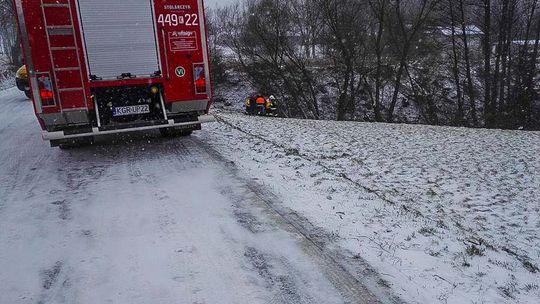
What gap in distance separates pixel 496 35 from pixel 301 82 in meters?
13.3

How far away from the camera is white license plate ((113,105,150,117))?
8.17 m

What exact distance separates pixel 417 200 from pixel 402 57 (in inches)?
899

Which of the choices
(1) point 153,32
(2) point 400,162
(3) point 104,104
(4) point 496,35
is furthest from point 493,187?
(4) point 496,35

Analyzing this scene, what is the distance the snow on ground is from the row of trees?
17.0 m

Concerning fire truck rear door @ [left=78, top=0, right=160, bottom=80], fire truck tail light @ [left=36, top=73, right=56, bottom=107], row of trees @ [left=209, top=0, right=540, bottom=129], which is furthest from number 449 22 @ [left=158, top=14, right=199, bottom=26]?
row of trees @ [left=209, top=0, right=540, bottom=129]

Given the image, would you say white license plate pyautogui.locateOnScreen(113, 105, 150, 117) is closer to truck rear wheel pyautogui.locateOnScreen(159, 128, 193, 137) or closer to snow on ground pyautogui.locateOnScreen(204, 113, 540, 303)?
truck rear wheel pyautogui.locateOnScreen(159, 128, 193, 137)

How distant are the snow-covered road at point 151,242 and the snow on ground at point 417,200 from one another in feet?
1.85

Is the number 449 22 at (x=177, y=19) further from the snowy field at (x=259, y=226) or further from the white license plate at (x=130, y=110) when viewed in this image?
the snowy field at (x=259, y=226)

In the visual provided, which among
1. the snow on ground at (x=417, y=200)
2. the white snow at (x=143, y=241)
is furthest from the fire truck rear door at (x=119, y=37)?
the snow on ground at (x=417, y=200)

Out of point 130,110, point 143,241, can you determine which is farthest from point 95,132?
point 143,241

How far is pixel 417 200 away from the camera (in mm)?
6379

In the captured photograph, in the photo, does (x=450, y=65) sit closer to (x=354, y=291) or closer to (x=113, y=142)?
(x=113, y=142)

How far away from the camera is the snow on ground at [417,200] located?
3.85m

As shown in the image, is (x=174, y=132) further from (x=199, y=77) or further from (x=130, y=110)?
(x=199, y=77)
